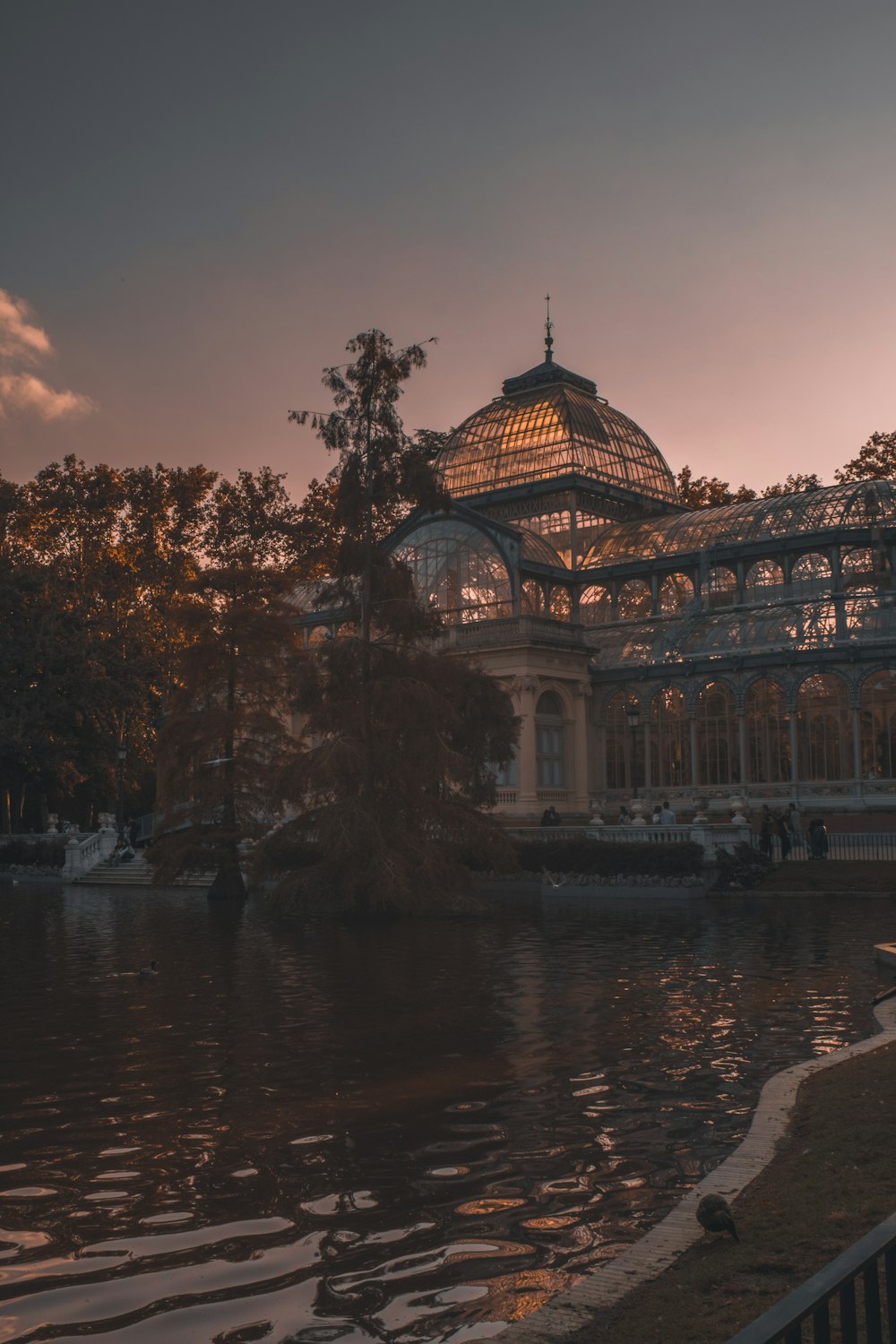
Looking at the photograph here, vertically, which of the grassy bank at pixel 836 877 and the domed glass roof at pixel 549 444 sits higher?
the domed glass roof at pixel 549 444

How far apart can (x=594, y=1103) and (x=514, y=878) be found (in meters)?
28.2

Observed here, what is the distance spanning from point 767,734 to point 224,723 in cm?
2220

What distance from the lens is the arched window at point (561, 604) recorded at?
57469 mm

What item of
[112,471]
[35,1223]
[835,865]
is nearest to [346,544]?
[835,865]

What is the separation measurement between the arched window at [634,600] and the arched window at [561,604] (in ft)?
7.75

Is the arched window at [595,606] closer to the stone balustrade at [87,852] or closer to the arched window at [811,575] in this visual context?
the arched window at [811,575]

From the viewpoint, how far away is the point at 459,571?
184ft

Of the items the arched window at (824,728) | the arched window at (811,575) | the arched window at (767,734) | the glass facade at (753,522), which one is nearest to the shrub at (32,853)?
the glass facade at (753,522)

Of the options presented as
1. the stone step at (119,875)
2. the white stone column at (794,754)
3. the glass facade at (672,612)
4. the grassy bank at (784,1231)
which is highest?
the glass facade at (672,612)

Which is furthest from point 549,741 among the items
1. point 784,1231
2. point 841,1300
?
point 841,1300

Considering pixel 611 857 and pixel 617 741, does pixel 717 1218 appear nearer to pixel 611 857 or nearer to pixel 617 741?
pixel 611 857

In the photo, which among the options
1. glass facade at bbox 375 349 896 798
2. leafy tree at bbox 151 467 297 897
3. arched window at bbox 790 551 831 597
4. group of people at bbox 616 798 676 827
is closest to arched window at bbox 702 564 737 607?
glass facade at bbox 375 349 896 798

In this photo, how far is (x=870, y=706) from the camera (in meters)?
46.6

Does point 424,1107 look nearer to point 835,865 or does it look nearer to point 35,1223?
point 35,1223
